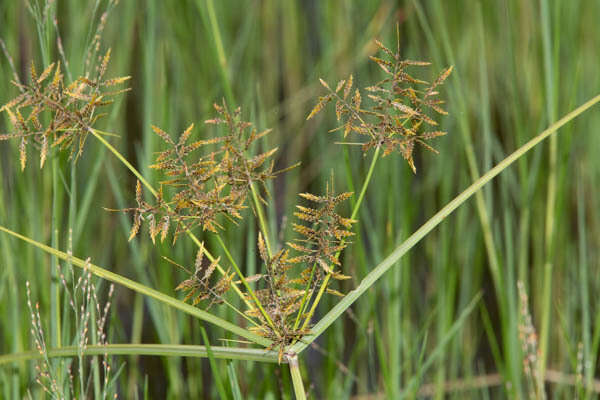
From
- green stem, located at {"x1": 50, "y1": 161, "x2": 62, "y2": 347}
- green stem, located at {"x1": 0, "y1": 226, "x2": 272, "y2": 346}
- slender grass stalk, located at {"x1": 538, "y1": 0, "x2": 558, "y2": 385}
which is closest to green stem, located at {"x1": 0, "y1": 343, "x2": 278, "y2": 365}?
green stem, located at {"x1": 0, "y1": 226, "x2": 272, "y2": 346}

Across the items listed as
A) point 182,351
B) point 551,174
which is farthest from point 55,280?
point 551,174

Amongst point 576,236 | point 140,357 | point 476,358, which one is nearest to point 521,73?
point 576,236

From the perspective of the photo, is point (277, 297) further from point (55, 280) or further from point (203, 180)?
point (55, 280)

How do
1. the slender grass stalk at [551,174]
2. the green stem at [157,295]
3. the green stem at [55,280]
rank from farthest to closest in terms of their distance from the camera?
the slender grass stalk at [551,174] < the green stem at [55,280] < the green stem at [157,295]

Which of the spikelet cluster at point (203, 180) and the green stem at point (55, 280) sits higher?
the spikelet cluster at point (203, 180)

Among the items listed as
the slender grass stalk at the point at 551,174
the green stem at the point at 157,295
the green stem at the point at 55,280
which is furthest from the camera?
the slender grass stalk at the point at 551,174

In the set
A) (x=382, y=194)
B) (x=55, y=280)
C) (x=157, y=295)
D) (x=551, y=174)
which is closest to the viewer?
(x=157, y=295)

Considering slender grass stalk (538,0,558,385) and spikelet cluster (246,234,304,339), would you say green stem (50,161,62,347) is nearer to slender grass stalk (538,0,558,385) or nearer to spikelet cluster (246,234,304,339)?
spikelet cluster (246,234,304,339)

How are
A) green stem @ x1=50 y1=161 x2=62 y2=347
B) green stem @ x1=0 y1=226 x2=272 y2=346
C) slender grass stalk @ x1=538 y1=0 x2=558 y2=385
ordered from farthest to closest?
slender grass stalk @ x1=538 y1=0 x2=558 y2=385
green stem @ x1=50 y1=161 x2=62 y2=347
green stem @ x1=0 y1=226 x2=272 y2=346

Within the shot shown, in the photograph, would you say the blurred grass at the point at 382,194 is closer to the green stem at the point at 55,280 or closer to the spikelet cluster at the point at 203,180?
the green stem at the point at 55,280

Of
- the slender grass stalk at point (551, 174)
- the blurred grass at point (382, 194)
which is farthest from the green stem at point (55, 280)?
the slender grass stalk at point (551, 174)
